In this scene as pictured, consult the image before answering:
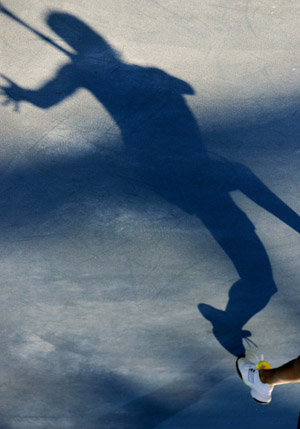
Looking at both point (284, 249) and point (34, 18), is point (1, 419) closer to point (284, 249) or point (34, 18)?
point (284, 249)

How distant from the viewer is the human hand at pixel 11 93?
16.0 feet

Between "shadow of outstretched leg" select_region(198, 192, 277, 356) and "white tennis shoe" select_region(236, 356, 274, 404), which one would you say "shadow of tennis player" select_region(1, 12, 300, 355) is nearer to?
"shadow of outstretched leg" select_region(198, 192, 277, 356)

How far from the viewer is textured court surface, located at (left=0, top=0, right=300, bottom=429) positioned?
4715 mm

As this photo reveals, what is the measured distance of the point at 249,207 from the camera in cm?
479

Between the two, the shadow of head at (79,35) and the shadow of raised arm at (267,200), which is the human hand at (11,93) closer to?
the shadow of head at (79,35)

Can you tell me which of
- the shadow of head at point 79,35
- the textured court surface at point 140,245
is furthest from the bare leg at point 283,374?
the shadow of head at point 79,35

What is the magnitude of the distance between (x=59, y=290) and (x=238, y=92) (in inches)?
120

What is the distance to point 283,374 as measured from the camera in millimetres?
4059

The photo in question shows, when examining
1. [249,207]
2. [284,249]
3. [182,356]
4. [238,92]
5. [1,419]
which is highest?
[238,92]

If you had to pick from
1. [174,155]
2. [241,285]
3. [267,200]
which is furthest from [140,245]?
[267,200]

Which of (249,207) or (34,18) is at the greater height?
(34,18)

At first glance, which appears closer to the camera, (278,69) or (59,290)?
(59,290)

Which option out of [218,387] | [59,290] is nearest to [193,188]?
[59,290]

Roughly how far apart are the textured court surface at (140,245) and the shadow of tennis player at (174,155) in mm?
16
